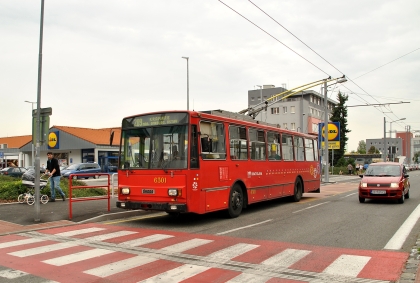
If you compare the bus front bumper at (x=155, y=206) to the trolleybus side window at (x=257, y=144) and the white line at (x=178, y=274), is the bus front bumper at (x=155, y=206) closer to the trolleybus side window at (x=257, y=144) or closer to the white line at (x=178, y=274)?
the white line at (x=178, y=274)

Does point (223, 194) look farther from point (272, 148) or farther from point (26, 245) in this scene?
point (26, 245)

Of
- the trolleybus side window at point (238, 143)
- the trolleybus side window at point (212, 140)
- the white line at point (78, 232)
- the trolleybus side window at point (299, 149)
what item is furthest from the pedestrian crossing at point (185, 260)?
the trolleybus side window at point (299, 149)

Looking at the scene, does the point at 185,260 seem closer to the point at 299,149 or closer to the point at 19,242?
the point at 19,242

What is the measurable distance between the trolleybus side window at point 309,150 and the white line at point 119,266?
492 inches

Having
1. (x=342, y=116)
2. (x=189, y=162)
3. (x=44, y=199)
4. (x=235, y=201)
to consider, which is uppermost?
(x=342, y=116)

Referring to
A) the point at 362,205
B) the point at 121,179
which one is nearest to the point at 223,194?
the point at 121,179

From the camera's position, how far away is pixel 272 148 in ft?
48.4

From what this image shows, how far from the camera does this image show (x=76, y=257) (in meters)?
7.14

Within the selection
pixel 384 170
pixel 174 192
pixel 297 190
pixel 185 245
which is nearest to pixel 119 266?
pixel 185 245

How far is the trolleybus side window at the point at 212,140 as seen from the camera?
1065 centimetres

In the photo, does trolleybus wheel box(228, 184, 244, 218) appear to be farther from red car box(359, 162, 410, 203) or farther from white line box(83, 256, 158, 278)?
red car box(359, 162, 410, 203)

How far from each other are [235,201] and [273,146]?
11.7 ft

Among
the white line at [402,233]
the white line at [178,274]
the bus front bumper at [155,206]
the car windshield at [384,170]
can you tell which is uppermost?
the car windshield at [384,170]

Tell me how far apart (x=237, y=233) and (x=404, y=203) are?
971 centimetres
